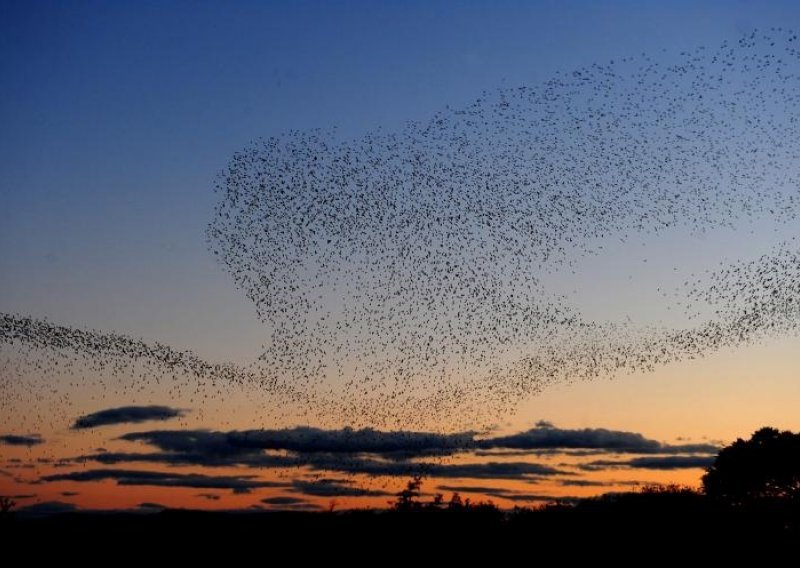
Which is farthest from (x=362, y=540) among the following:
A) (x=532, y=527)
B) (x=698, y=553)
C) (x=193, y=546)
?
(x=698, y=553)

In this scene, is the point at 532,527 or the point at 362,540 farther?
the point at 532,527

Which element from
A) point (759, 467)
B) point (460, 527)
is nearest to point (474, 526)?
point (460, 527)

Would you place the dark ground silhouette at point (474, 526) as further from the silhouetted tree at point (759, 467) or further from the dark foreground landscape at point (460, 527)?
the silhouetted tree at point (759, 467)

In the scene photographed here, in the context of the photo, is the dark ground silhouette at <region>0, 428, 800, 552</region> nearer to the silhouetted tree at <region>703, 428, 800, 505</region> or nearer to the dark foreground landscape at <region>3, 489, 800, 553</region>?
the dark foreground landscape at <region>3, 489, 800, 553</region>

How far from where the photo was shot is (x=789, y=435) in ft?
329

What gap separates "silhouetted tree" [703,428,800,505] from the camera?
98.8 m

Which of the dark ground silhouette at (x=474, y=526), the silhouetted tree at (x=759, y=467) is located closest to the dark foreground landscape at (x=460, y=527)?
the dark ground silhouette at (x=474, y=526)

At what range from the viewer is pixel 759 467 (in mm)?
100250

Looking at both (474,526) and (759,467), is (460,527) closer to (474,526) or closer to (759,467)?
(474,526)

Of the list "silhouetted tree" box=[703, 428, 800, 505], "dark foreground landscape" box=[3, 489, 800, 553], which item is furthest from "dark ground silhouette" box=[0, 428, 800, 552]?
"silhouetted tree" box=[703, 428, 800, 505]

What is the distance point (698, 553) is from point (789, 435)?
177 feet

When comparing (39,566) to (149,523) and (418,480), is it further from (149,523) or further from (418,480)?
(418,480)

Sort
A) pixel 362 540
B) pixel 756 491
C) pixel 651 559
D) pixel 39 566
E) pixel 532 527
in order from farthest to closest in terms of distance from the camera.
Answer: pixel 756 491 → pixel 532 527 → pixel 651 559 → pixel 362 540 → pixel 39 566

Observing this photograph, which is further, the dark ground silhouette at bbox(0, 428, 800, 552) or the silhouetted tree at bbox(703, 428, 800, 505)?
the silhouetted tree at bbox(703, 428, 800, 505)
